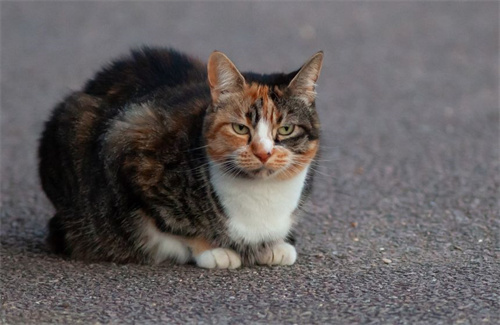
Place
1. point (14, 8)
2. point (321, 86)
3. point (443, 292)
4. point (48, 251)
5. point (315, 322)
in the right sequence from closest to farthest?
point (315, 322) → point (443, 292) → point (48, 251) → point (321, 86) → point (14, 8)

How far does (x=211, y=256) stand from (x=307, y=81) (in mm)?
1028

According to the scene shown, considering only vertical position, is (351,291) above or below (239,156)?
below

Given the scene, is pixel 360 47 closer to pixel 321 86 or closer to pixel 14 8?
pixel 321 86

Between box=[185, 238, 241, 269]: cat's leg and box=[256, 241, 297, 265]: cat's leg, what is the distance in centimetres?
13

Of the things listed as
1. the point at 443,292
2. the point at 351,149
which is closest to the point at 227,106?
the point at 443,292

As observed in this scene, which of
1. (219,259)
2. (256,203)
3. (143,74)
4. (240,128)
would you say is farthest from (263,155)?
(143,74)

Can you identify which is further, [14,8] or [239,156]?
[14,8]

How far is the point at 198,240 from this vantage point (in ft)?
15.1

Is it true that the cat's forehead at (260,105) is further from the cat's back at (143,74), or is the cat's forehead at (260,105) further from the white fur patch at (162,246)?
the white fur patch at (162,246)

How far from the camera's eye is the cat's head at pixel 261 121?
4176mm

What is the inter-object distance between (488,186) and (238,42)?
4.99 metres

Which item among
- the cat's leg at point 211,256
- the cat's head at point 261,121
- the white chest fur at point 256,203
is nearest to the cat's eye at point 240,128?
the cat's head at point 261,121

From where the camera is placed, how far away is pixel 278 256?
462 cm

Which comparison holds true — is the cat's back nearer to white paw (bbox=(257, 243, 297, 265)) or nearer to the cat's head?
the cat's head
